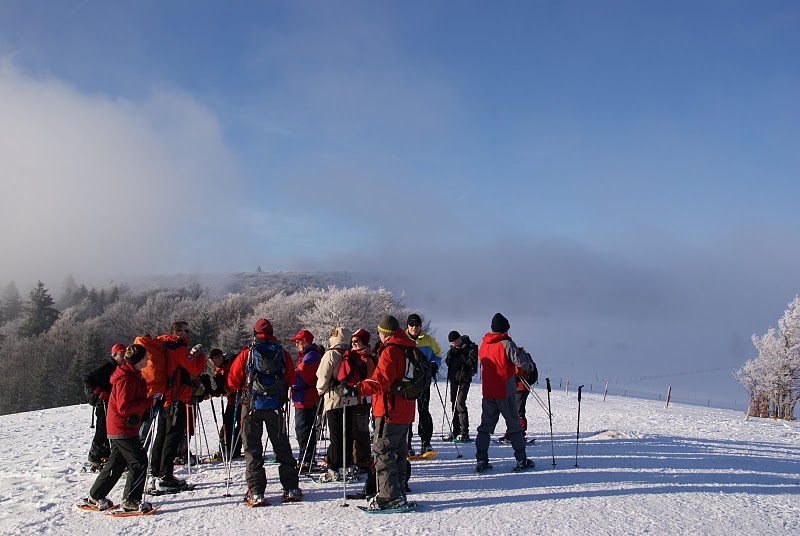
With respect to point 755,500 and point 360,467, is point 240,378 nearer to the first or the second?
→ point 360,467

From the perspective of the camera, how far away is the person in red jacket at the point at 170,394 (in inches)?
311

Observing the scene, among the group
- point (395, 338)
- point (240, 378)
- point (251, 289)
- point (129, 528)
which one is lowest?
point (129, 528)

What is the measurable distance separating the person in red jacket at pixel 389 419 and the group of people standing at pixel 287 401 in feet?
0.04

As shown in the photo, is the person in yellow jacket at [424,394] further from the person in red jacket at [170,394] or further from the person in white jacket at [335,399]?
the person in red jacket at [170,394]

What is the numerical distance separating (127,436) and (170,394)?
1425mm

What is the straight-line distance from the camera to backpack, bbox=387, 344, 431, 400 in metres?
6.68

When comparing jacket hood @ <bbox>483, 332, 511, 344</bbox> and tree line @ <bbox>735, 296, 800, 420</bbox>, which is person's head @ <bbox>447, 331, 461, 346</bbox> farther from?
tree line @ <bbox>735, 296, 800, 420</bbox>

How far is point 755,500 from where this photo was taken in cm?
718

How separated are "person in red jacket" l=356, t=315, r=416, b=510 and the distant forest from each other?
38641mm

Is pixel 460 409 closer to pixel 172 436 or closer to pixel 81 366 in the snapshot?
pixel 172 436

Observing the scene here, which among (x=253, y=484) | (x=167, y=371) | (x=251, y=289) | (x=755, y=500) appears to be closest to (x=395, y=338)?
(x=253, y=484)

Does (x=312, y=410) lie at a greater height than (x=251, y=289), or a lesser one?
lesser

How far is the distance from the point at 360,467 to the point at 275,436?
1.80 metres

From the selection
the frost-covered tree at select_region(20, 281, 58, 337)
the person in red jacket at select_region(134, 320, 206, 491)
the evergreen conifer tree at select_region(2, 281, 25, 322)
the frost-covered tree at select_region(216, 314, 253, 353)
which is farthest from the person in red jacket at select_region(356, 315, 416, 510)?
the evergreen conifer tree at select_region(2, 281, 25, 322)
